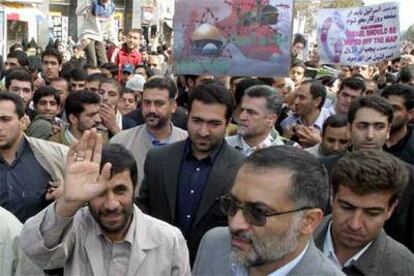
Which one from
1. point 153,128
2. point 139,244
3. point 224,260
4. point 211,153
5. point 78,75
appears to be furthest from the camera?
point 78,75

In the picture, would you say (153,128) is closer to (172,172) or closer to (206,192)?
(172,172)

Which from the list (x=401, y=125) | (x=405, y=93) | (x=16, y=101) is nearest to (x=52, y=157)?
(x=16, y=101)

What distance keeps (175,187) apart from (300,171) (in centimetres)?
170

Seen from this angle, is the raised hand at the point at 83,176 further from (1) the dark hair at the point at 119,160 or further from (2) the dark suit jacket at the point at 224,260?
(2) the dark suit jacket at the point at 224,260

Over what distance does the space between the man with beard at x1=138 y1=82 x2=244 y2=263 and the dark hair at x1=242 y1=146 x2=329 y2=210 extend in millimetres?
1524

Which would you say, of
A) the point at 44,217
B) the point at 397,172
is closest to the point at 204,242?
the point at 44,217

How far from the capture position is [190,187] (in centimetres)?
380

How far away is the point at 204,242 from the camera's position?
8.21 feet

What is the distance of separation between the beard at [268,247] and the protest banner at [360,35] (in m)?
6.70

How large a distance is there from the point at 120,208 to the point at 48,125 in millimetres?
2781

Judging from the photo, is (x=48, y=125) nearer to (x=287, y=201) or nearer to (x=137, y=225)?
(x=137, y=225)

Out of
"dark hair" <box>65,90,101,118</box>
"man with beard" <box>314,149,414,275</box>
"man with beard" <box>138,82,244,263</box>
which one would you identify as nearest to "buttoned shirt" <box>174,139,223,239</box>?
"man with beard" <box>138,82,244,263</box>

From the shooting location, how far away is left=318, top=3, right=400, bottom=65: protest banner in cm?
855

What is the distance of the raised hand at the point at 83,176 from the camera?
2.50 meters
